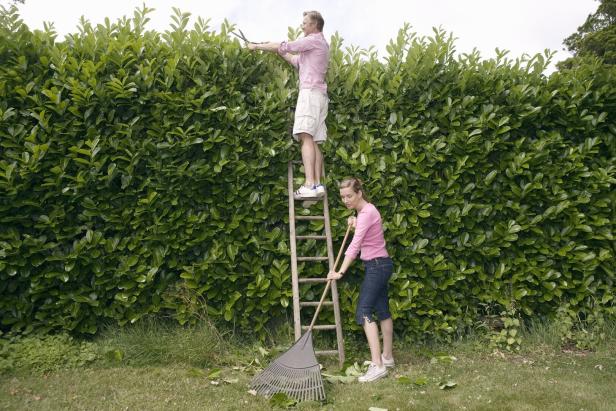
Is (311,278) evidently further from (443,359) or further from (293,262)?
(443,359)

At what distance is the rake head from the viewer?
13.3 ft

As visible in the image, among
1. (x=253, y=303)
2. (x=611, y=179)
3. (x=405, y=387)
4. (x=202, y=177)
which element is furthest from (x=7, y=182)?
(x=611, y=179)

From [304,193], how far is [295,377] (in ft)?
5.70

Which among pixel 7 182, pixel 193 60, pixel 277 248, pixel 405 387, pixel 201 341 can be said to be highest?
pixel 193 60

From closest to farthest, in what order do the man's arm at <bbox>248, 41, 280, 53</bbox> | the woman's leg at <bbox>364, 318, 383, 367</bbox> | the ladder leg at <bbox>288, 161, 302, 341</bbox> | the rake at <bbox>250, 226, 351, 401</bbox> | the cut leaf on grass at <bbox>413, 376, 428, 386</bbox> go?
1. the rake at <bbox>250, 226, 351, 401</bbox>
2. the cut leaf on grass at <bbox>413, 376, 428, 386</bbox>
3. the woman's leg at <bbox>364, 318, 383, 367</bbox>
4. the ladder leg at <bbox>288, 161, 302, 341</bbox>
5. the man's arm at <bbox>248, 41, 280, 53</bbox>

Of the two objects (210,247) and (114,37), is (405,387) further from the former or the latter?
(114,37)

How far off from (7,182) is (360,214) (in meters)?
3.23

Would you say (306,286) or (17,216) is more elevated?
(17,216)

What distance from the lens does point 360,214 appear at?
4750mm

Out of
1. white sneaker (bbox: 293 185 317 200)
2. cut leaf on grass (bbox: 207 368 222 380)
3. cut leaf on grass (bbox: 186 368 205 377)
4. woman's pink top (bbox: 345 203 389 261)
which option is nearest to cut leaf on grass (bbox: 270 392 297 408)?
cut leaf on grass (bbox: 207 368 222 380)

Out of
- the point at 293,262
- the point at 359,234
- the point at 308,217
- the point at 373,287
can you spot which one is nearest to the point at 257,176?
the point at 308,217

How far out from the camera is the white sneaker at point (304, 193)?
5059 mm

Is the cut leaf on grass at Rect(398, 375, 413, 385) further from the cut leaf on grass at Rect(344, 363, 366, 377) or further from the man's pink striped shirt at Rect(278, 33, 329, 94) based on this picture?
the man's pink striped shirt at Rect(278, 33, 329, 94)

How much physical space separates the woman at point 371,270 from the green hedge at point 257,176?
0.49m
